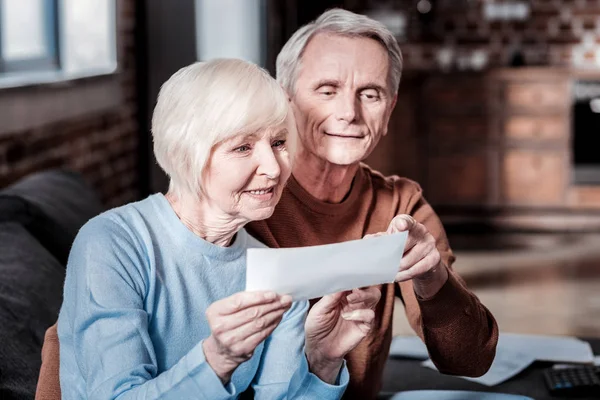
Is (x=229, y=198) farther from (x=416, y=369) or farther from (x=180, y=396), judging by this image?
(x=416, y=369)

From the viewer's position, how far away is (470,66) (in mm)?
7172

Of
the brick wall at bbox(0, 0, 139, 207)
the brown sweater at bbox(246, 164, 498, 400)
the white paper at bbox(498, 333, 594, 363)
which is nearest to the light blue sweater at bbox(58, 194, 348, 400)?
the brown sweater at bbox(246, 164, 498, 400)

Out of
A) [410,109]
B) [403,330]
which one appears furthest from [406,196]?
[410,109]

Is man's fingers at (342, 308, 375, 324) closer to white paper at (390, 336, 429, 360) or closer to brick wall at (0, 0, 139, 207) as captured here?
white paper at (390, 336, 429, 360)

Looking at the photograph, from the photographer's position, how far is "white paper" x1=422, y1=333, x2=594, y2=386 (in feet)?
→ 5.92

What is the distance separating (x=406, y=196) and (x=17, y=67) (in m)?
1.80

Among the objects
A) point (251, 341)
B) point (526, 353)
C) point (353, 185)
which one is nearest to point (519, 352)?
point (526, 353)

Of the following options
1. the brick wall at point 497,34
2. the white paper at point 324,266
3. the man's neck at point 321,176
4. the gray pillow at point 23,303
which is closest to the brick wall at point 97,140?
the gray pillow at point 23,303

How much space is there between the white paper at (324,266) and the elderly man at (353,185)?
33cm

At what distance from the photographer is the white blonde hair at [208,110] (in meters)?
1.19

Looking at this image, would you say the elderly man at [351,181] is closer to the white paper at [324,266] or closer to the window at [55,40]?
the white paper at [324,266]

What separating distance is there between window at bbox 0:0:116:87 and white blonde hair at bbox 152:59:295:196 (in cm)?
169

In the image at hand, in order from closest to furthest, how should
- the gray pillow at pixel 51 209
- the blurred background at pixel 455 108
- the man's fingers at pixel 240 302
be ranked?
the man's fingers at pixel 240 302 < the gray pillow at pixel 51 209 < the blurred background at pixel 455 108

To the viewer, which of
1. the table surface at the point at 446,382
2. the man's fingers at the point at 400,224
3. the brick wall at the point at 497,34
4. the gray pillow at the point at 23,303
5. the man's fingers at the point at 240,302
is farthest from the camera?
the brick wall at the point at 497,34
